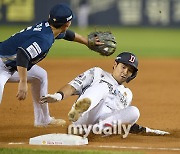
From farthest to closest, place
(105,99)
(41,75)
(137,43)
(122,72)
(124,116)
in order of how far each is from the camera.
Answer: (137,43), (41,75), (122,72), (105,99), (124,116)

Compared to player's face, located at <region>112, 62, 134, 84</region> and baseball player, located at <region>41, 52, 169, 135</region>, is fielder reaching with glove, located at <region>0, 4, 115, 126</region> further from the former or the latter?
player's face, located at <region>112, 62, 134, 84</region>

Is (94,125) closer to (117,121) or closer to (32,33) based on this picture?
(117,121)

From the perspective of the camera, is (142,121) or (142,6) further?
(142,6)

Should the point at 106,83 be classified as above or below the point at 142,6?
below

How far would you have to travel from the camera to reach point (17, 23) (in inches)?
1020

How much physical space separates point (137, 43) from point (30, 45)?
48.5 feet

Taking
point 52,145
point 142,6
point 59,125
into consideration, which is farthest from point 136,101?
point 142,6

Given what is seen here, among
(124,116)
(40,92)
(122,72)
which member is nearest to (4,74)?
(40,92)

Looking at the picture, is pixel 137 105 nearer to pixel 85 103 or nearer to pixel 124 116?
pixel 124 116

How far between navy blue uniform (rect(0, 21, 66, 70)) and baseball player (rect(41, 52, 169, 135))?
49 cm

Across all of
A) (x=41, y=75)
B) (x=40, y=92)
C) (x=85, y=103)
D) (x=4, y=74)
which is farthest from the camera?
(x=40, y=92)

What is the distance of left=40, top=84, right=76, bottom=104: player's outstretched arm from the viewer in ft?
22.6

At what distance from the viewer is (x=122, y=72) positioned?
7367 millimetres

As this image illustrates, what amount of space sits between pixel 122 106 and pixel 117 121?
0.34 meters
